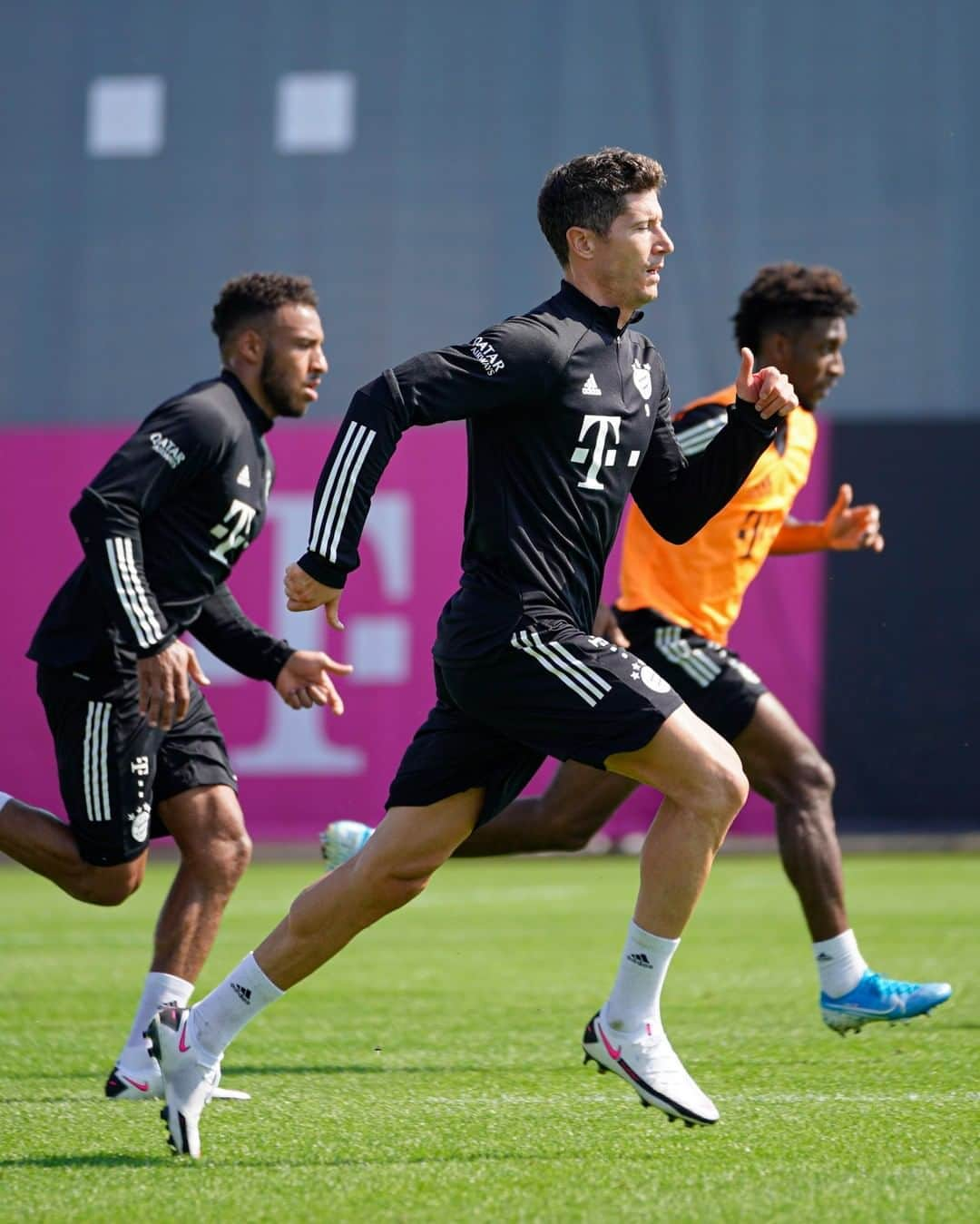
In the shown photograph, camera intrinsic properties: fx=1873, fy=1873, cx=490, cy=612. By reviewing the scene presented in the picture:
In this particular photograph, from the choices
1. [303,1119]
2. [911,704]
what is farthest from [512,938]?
[911,704]

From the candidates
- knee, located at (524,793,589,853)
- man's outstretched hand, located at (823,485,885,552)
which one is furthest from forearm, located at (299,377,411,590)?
man's outstretched hand, located at (823,485,885,552)

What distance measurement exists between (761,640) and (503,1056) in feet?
32.2

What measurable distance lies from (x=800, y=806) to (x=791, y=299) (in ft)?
6.33

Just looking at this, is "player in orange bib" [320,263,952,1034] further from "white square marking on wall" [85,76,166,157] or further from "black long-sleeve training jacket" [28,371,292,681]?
"white square marking on wall" [85,76,166,157]

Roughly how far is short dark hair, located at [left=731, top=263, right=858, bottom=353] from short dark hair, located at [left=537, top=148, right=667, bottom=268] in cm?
248

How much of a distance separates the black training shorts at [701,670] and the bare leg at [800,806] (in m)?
0.06

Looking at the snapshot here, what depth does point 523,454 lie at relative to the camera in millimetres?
4230

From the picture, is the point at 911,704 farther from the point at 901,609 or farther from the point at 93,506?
the point at 93,506

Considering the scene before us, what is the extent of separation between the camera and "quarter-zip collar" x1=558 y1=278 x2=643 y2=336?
4398mm

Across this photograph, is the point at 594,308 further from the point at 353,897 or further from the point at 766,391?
the point at 353,897

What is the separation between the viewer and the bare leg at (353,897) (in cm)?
419

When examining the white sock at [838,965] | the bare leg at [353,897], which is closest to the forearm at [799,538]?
the white sock at [838,965]

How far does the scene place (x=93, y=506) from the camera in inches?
195

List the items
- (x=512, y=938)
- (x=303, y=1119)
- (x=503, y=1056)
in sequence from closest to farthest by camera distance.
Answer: (x=303, y=1119) → (x=503, y=1056) → (x=512, y=938)
